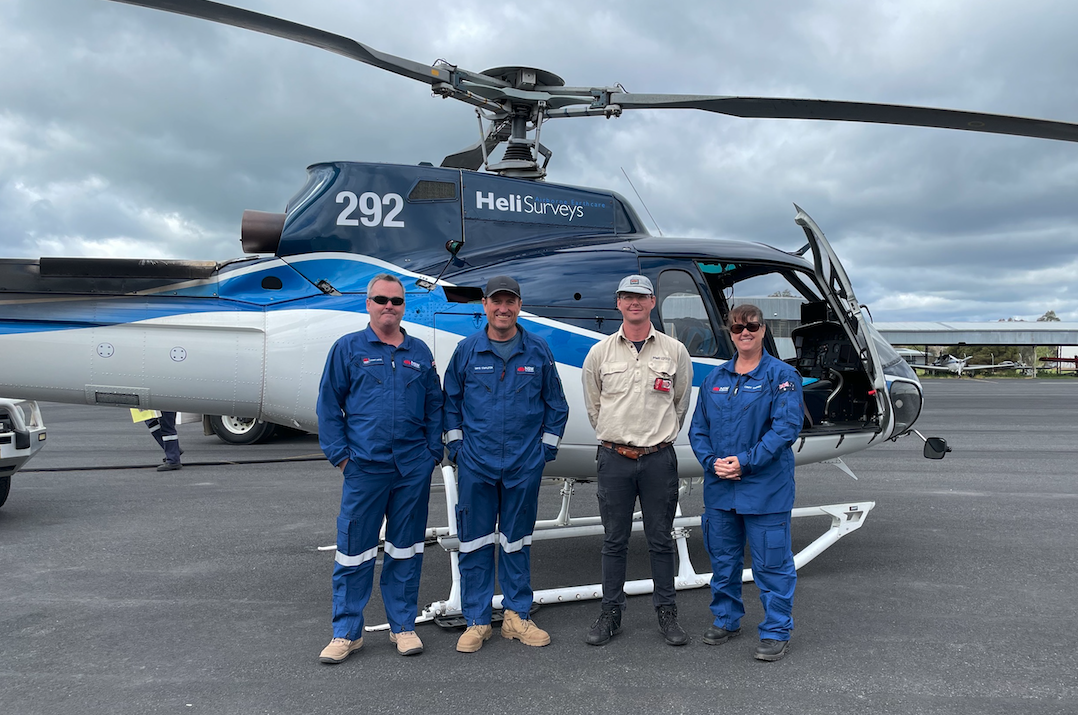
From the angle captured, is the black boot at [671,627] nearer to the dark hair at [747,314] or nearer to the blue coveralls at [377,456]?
the blue coveralls at [377,456]

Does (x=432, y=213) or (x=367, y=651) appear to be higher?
(x=432, y=213)

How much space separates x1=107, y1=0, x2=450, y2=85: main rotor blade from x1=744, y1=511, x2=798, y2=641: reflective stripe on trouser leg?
142 inches

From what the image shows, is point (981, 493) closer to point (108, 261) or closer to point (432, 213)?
point (432, 213)

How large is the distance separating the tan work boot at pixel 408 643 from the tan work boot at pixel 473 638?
22 cm

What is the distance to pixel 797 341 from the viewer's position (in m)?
6.25

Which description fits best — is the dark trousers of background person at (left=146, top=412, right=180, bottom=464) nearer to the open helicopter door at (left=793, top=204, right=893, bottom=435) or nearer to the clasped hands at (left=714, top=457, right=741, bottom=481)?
the clasped hands at (left=714, top=457, right=741, bottom=481)

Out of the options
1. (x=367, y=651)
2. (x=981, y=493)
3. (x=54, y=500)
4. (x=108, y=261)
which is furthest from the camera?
(x=981, y=493)

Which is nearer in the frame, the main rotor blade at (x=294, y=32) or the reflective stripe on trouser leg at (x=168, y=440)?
the main rotor blade at (x=294, y=32)

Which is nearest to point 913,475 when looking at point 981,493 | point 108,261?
point 981,493

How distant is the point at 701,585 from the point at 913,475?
6.40 meters

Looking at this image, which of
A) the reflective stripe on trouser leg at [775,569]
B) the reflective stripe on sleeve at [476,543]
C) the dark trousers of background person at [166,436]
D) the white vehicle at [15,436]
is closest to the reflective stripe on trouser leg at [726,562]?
the reflective stripe on trouser leg at [775,569]

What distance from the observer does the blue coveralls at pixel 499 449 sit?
378 cm

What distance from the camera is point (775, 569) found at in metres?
3.69

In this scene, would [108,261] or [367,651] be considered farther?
[108,261]
